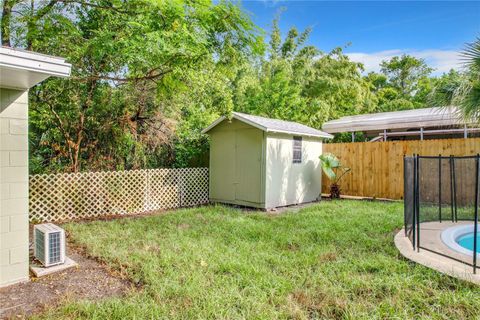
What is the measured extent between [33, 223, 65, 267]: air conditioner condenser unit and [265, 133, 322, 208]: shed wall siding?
5.25 metres

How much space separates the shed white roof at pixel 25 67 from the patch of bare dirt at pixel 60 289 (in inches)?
87.5

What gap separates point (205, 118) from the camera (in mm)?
11531

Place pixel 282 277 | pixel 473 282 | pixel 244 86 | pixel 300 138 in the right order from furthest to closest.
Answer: pixel 244 86 < pixel 300 138 < pixel 282 277 < pixel 473 282

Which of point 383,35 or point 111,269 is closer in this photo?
point 111,269

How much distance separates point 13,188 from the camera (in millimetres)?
3367

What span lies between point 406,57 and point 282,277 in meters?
29.6

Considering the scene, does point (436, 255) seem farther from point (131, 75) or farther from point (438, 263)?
point (131, 75)

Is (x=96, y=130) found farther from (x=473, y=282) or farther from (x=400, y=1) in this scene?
(x=400, y=1)

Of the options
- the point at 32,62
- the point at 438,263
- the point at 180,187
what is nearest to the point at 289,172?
the point at 180,187

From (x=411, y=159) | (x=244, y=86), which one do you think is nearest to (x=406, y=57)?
(x=244, y=86)

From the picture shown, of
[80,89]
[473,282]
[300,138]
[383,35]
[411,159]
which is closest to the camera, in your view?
[473,282]

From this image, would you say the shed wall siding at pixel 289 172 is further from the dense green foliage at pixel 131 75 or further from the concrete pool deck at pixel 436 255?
the concrete pool deck at pixel 436 255

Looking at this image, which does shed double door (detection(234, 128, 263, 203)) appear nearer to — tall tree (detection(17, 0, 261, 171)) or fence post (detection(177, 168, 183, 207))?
tall tree (detection(17, 0, 261, 171))

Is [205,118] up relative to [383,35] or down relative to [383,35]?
down
